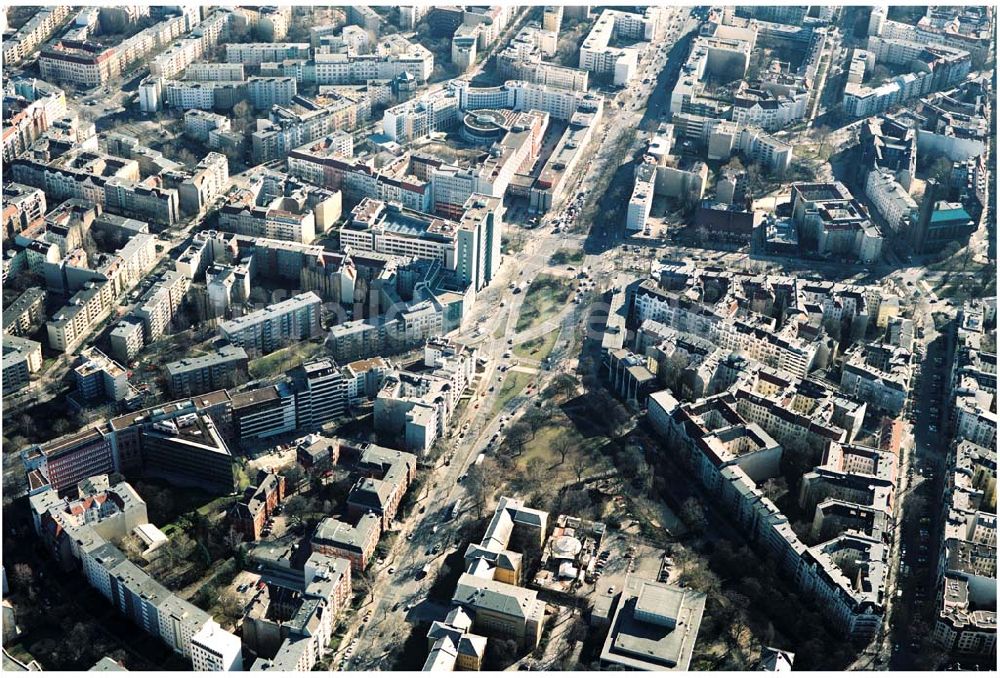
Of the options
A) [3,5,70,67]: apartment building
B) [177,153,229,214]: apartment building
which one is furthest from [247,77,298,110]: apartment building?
[3,5,70,67]: apartment building

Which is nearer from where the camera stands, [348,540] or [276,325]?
[348,540]

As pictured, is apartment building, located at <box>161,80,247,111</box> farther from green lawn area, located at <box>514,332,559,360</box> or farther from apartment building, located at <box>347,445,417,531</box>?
apartment building, located at <box>347,445,417,531</box>

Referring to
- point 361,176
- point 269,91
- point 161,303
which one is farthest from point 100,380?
point 269,91

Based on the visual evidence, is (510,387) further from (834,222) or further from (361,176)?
(834,222)

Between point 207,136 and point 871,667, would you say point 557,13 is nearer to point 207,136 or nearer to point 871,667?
point 207,136

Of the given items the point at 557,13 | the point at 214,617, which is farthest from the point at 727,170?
the point at 214,617

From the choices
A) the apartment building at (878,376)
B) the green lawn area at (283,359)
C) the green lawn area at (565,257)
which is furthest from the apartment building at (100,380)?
the apartment building at (878,376)
